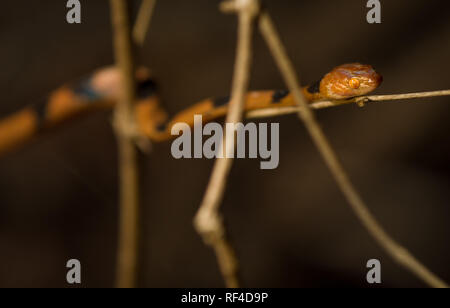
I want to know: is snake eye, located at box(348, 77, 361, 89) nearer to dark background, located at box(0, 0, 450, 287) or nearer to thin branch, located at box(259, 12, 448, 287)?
thin branch, located at box(259, 12, 448, 287)

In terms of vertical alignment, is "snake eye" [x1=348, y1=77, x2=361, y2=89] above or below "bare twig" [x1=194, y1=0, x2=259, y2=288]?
above

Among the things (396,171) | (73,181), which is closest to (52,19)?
(73,181)

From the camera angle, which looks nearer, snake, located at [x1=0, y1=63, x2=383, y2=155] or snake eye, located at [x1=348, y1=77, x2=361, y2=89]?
snake eye, located at [x1=348, y1=77, x2=361, y2=89]

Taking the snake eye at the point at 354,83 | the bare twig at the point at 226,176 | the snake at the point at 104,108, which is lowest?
the bare twig at the point at 226,176

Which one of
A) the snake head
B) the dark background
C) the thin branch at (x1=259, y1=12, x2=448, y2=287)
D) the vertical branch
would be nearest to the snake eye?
the snake head

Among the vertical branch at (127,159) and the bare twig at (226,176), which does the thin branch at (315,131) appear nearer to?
the bare twig at (226,176)

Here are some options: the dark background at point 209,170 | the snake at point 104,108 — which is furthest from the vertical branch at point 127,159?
the dark background at point 209,170

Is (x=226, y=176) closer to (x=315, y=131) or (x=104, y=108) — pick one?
(x=315, y=131)

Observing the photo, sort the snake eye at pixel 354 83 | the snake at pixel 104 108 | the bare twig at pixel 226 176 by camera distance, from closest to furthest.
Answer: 1. the bare twig at pixel 226 176
2. the snake eye at pixel 354 83
3. the snake at pixel 104 108
